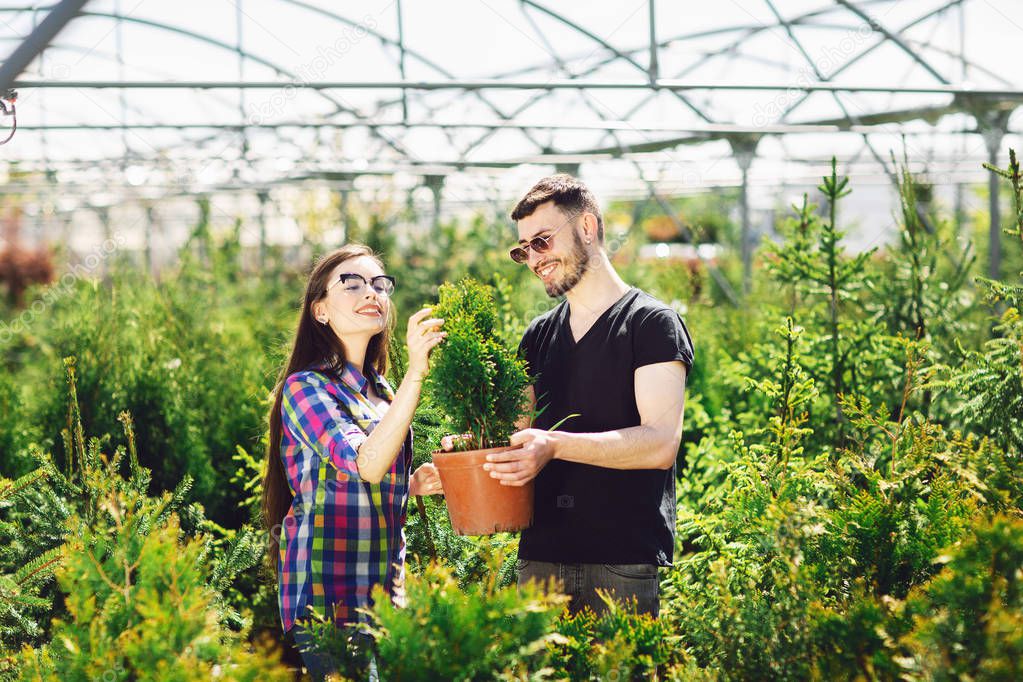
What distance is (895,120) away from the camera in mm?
9172

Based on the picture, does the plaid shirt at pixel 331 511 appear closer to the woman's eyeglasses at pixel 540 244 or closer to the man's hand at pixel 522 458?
the man's hand at pixel 522 458

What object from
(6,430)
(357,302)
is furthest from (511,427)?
(6,430)

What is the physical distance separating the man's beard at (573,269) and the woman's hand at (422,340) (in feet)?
1.28

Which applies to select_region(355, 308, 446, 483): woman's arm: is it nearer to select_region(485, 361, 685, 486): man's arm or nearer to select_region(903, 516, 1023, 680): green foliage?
select_region(485, 361, 685, 486): man's arm

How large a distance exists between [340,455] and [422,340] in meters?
0.36

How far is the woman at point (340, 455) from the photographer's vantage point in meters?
2.22

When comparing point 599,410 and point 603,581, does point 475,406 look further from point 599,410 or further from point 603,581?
point 603,581

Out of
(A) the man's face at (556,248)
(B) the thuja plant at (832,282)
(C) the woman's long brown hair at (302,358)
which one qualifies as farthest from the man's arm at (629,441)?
(B) the thuja plant at (832,282)

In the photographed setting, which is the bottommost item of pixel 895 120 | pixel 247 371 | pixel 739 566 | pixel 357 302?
pixel 739 566

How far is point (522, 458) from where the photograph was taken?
7.25 feet

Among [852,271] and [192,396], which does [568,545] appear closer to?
[852,271]

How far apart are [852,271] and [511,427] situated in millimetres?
2253

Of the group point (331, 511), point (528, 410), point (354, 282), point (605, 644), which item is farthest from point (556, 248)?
point (605, 644)

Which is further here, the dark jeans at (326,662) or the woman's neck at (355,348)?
the woman's neck at (355,348)
